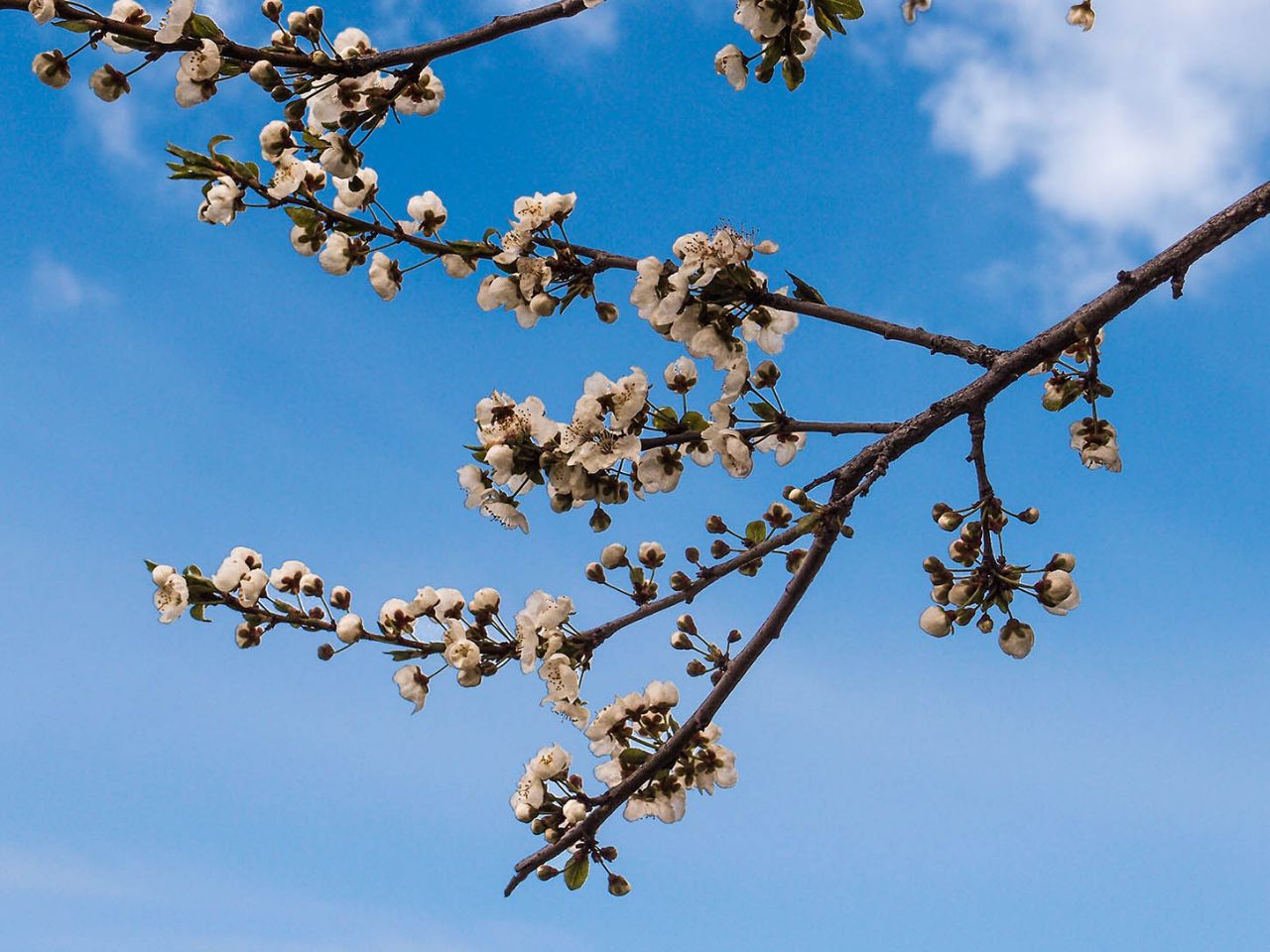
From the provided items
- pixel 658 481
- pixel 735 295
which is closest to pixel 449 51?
pixel 735 295

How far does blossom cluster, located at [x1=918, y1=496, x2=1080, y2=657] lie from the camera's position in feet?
11.3

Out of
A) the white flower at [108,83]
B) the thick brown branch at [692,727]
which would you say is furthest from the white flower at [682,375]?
the white flower at [108,83]

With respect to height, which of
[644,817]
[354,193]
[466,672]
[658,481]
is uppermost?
[354,193]

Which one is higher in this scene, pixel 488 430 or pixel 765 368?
pixel 765 368

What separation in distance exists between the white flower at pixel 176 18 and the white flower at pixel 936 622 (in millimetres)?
3013

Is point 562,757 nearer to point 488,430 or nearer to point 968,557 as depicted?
point 488,430

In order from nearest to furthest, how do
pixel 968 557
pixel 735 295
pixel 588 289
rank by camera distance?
pixel 968 557 < pixel 735 295 < pixel 588 289

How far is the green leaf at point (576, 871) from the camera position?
3.83 meters

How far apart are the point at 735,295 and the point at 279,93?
1.68 meters

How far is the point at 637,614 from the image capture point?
3.97m

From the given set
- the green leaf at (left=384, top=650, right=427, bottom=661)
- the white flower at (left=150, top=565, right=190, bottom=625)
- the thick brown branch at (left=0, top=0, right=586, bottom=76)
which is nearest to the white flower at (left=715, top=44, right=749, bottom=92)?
the thick brown branch at (left=0, top=0, right=586, bottom=76)

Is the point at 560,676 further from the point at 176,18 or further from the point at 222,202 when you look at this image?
the point at 176,18

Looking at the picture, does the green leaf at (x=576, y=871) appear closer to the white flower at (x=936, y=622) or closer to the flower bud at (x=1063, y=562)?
the white flower at (x=936, y=622)

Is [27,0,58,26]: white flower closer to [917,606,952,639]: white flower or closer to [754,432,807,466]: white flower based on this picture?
[754,432,807,466]: white flower
